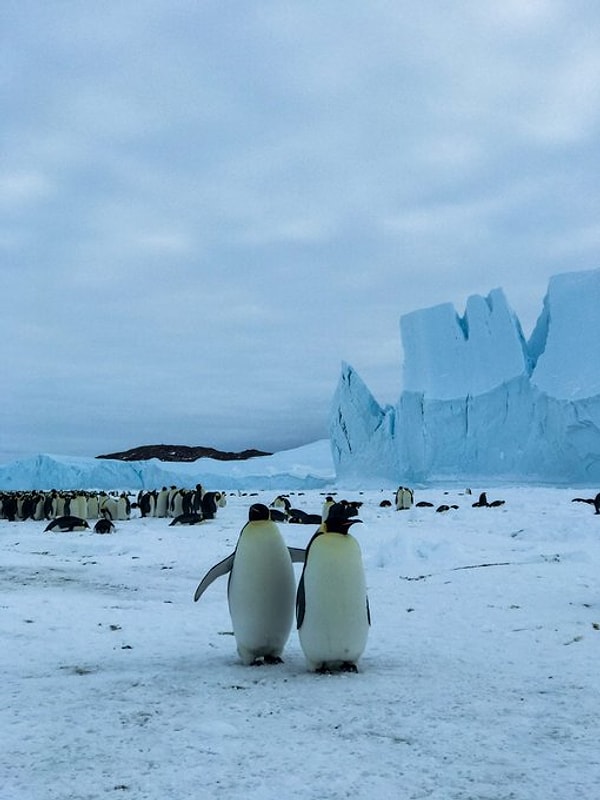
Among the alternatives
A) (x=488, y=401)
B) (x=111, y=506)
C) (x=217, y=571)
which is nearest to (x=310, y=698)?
(x=217, y=571)

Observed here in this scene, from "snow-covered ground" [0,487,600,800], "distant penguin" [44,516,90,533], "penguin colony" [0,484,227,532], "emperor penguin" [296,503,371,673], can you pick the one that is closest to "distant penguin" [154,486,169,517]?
"penguin colony" [0,484,227,532]

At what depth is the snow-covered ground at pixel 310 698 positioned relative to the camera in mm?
2230

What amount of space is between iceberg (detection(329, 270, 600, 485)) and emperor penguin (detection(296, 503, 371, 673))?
20.8m

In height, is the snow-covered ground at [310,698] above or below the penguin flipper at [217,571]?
below

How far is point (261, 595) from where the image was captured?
3979 mm

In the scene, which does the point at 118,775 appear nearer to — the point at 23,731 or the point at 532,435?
the point at 23,731

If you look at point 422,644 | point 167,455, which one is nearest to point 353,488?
point 422,644

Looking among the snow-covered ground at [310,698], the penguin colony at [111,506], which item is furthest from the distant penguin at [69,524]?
the snow-covered ground at [310,698]

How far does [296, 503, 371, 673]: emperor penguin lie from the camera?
3670mm

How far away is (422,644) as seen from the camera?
14.1 feet

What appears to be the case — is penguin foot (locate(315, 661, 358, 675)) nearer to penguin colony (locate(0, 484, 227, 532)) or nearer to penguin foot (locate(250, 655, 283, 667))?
penguin foot (locate(250, 655, 283, 667))

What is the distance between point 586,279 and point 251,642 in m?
23.4

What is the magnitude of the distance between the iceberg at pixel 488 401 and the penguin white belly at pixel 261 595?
20.7 meters

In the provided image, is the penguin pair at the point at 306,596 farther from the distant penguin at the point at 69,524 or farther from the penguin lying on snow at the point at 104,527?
the distant penguin at the point at 69,524
